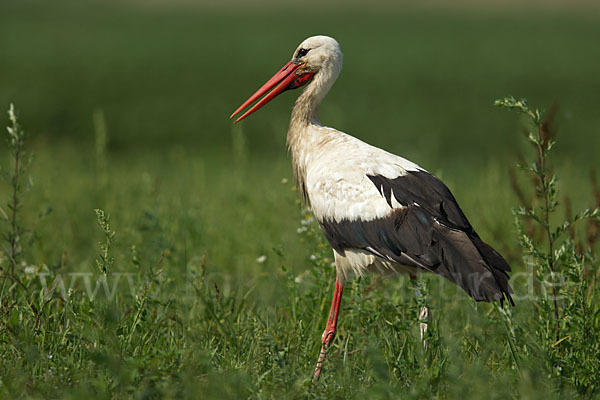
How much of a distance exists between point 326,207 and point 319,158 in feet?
1.29

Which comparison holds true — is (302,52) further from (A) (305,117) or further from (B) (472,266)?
(B) (472,266)

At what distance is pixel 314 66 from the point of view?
177 inches

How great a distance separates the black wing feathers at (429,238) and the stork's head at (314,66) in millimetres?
1010

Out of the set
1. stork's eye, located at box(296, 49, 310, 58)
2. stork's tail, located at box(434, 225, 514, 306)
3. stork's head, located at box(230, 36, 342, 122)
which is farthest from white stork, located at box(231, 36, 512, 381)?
stork's eye, located at box(296, 49, 310, 58)

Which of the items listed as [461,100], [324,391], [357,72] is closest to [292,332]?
[324,391]

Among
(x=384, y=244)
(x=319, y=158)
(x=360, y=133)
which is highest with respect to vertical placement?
(x=319, y=158)

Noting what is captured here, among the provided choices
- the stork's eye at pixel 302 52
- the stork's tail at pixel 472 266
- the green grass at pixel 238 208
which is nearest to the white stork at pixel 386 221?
the stork's tail at pixel 472 266

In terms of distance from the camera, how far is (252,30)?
23.4 metres

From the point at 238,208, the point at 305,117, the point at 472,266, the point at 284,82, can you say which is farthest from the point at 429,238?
the point at 238,208

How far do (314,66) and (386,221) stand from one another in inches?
53.9

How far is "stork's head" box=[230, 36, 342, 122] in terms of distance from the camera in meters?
4.45

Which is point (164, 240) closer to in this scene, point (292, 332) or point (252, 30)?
point (292, 332)

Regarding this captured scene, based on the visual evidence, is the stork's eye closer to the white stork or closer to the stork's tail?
the white stork

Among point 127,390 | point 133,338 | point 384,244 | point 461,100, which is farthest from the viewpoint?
point 461,100
